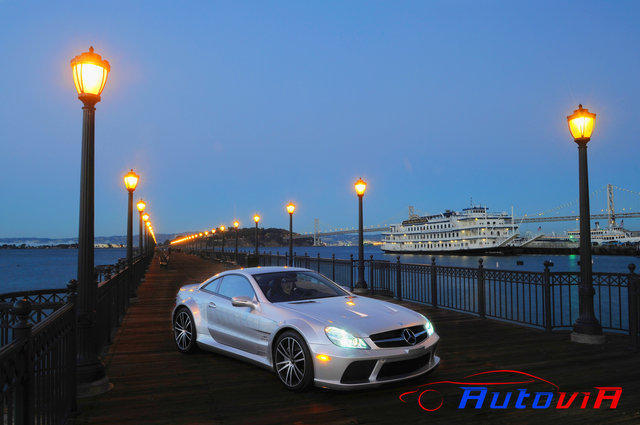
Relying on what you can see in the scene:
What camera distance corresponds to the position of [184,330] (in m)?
7.84

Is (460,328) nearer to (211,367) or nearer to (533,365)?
(533,365)

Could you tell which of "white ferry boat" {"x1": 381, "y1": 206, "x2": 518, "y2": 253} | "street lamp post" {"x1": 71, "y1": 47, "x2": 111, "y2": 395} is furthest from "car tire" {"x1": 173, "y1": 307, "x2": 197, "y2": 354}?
"white ferry boat" {"x1": 381, "y1": 206, "x2": 518, "y2": 253}

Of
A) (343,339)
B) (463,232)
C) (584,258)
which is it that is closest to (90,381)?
(343,339)

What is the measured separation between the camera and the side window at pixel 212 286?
7641 mm

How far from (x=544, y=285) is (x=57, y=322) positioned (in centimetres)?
848

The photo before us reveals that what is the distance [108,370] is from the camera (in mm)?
6816

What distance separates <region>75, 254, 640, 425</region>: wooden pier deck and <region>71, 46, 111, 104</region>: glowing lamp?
3.71 metres

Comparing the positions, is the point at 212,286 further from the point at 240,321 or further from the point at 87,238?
the point at 87,238

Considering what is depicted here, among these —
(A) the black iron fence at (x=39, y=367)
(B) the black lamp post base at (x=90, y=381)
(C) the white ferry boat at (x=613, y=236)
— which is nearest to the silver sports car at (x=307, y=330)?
(B) the black lamp post base at (x=90, y=381)

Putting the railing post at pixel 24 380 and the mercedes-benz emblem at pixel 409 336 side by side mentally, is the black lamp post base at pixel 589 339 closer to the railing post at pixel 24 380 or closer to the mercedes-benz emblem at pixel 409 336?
the mercedes-benz emblem at pixel 409 336

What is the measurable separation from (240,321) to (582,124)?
24.3 ft

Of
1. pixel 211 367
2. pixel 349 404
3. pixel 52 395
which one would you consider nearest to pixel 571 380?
pixel 349 404

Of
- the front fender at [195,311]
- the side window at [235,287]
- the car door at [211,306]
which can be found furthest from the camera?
the front fender at [195,311]

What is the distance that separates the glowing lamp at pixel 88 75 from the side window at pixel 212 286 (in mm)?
3224
